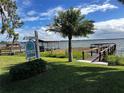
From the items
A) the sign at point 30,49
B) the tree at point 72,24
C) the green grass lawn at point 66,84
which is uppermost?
the tree at point 72,24

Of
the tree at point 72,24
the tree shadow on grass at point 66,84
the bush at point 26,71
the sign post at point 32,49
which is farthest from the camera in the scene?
the tree at point 72,24

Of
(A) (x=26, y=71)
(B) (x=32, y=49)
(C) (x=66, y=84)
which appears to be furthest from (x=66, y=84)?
(B) (x=32, y=49)

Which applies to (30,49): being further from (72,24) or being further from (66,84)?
(72,24)

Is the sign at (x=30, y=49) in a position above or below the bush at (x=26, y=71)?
above


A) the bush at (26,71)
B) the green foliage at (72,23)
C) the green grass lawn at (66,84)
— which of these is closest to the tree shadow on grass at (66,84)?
the green grass lawn at (66,84)

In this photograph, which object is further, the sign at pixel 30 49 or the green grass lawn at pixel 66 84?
the sign at pixel 30 49

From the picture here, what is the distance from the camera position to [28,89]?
11.4 metres

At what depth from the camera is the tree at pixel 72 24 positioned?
850 inches

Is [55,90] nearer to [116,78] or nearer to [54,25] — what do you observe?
[116,78]

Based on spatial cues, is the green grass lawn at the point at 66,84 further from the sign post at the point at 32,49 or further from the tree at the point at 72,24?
the tree at the point at 72,24

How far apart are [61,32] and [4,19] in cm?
892

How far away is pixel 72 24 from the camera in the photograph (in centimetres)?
2155

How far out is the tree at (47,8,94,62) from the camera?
2159 centimetres

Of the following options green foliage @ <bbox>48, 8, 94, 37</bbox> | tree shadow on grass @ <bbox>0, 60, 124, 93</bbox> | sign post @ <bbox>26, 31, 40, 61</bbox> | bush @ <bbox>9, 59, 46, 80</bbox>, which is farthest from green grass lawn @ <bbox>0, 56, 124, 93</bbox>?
green foliage @ <bbox>48, 8, 94, 37</bbox>
